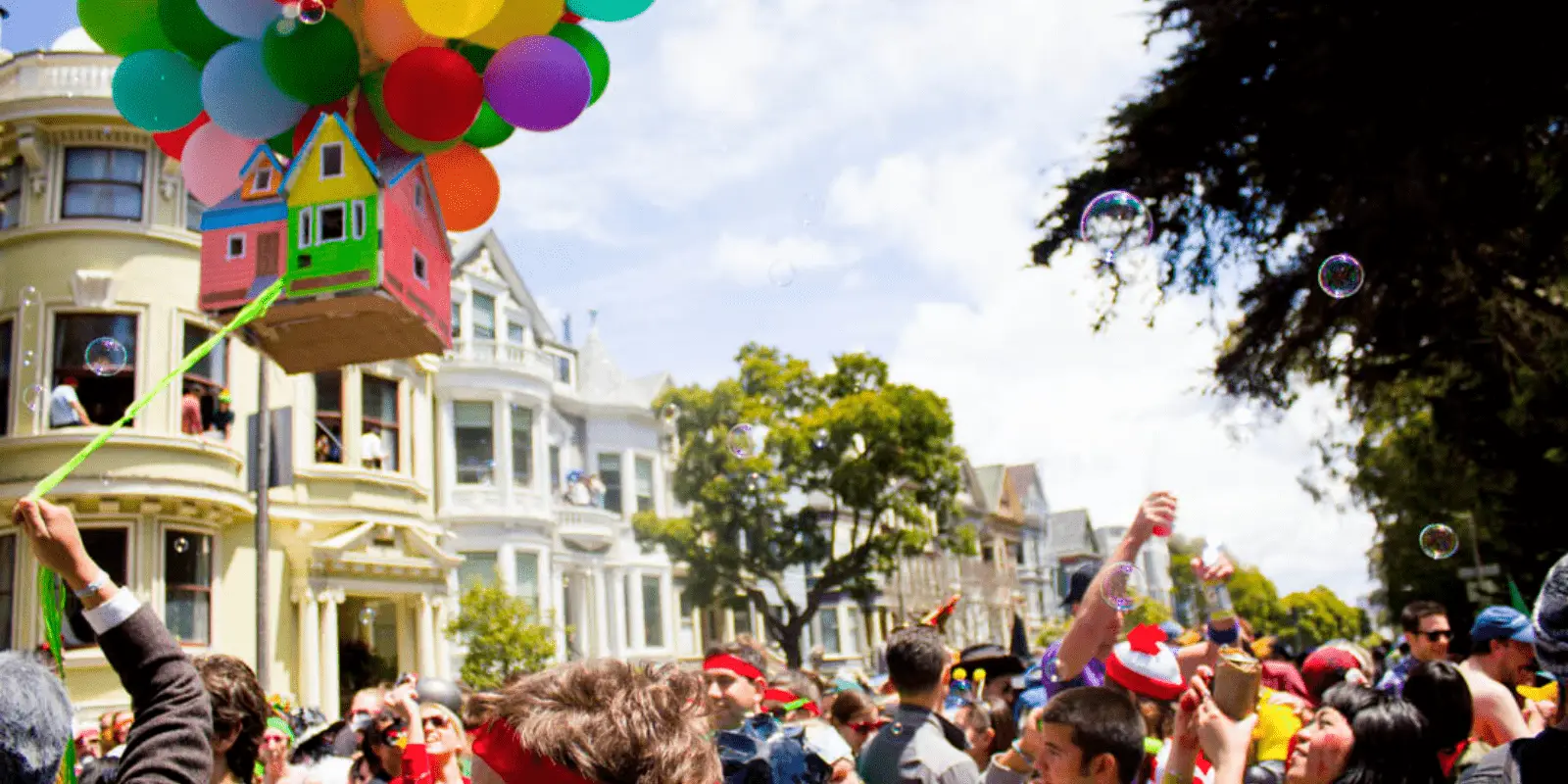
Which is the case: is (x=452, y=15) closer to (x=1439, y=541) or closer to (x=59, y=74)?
(x=1439, y=541)

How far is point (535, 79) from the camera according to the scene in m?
4.49

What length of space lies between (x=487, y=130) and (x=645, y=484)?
3091 centimetres

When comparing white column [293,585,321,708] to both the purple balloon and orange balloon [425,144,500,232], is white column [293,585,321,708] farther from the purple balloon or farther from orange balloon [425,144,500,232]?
the purple balloon

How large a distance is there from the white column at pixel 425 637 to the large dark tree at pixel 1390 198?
14.6 metres

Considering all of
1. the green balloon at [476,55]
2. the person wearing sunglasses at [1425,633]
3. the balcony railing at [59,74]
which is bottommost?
the person wearing sunglasses at [1425,633]

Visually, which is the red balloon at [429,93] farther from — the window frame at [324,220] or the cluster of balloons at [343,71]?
the window frame at [324,220]

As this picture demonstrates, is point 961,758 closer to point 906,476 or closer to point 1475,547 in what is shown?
point 1475,547

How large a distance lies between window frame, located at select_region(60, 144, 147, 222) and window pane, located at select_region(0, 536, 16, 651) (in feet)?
16.3

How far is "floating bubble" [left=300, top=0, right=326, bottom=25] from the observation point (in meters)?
4.16

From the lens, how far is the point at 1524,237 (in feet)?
36.6

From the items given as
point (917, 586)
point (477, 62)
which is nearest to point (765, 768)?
point (477, 62)

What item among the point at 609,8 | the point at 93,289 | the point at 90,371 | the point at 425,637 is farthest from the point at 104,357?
the point at 425,637

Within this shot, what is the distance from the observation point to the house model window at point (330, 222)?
4152 millimetres

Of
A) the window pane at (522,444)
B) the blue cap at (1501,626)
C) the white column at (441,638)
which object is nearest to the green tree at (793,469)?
the window pane at (522,444)
